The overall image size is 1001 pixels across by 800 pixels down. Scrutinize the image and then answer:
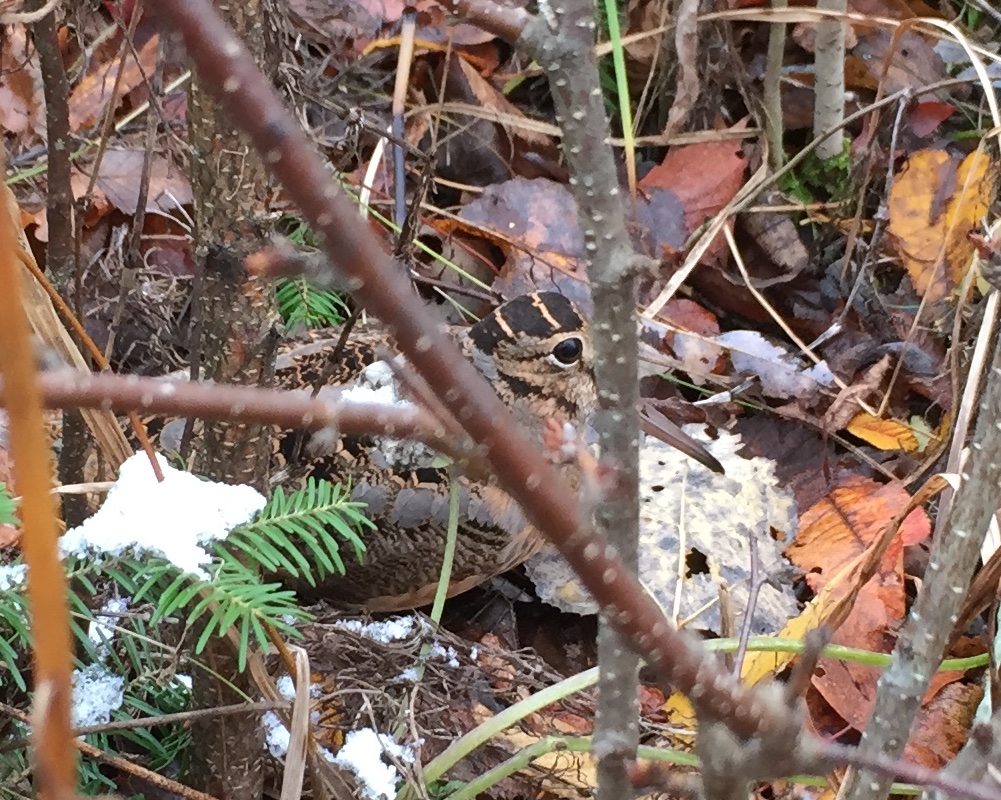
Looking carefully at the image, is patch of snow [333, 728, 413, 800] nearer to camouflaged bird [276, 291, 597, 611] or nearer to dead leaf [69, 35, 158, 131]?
camouflaged bird [276, 291, 597, 611]

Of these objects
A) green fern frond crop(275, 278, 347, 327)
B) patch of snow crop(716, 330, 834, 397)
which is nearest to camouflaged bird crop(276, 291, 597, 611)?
green fern frond crop(275, 278, 347, 327)

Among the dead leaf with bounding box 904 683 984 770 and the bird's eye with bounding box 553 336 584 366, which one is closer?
the dead leaf with bounding box 904 683 984 770

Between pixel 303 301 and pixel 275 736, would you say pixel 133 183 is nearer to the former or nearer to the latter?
pixel 303 301

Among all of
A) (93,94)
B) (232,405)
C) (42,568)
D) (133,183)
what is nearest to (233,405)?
(232,405)

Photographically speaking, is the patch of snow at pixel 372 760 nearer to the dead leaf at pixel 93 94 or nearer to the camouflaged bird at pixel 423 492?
the camouflaged bird at pixel 423 492

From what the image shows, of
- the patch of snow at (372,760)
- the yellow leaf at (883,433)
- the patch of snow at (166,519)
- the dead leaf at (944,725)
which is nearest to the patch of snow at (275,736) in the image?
the patch of snow at (372,760)

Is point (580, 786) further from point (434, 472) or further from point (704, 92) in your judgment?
point (704, 92)
